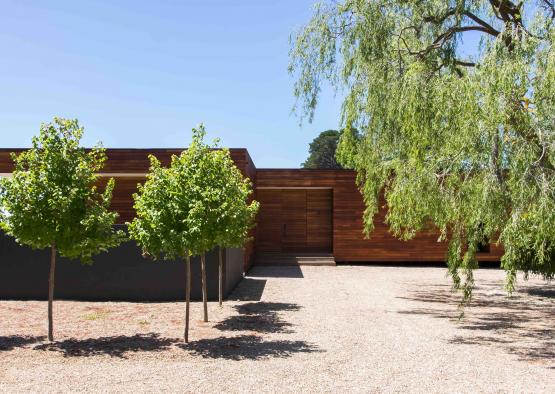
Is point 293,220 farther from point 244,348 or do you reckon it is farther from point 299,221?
point 244,348

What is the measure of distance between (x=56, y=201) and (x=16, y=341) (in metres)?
2.03

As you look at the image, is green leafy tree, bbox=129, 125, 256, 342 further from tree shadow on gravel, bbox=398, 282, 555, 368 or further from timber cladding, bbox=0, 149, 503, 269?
timber cladding, bbox=0, 149, 503, 269

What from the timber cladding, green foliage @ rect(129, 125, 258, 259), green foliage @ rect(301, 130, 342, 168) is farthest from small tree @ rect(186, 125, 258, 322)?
green foliage @ rect(301, 130, 342, 168)

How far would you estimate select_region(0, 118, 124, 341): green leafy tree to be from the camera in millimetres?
6871

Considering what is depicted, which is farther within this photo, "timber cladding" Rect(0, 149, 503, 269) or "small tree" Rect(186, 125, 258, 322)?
"timber cladding" Rect(0, 149, 503, 269)

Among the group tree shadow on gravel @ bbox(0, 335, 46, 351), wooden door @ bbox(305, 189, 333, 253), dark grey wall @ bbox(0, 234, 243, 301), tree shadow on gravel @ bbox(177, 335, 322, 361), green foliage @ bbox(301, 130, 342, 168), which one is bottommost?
tree shadow on gravel @ bbox(0, 335, 46, 351)

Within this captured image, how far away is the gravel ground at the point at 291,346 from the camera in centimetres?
510

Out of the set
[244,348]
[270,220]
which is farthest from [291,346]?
[270,220]

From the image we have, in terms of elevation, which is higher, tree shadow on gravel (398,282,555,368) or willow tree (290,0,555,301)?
willow tree (290,0,555,301)

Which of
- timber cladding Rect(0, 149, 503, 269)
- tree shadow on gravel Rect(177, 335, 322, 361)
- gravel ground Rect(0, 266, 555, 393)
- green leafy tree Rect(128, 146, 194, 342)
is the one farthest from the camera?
timber cladding Rect(0, 149, 503, 269)

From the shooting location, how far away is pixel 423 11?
9305 mm

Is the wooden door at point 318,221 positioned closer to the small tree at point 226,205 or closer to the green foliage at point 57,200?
the small tree at point 226,205

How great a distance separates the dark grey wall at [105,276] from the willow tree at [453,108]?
4.04 metres

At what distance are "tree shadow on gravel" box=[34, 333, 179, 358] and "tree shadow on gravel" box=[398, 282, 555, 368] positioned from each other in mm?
3914
